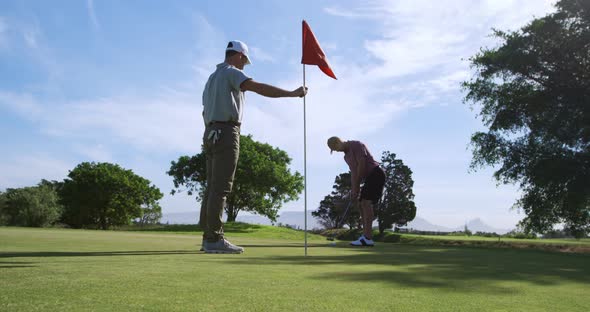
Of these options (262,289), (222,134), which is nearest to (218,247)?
(222,134)

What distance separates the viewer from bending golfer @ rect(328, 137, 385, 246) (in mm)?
8195

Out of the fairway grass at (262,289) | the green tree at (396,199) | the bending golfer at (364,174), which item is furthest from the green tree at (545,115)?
the green tree at (396,199)

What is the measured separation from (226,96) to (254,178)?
42071mm

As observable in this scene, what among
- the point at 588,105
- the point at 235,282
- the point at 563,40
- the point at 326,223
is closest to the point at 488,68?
the point at 563,40

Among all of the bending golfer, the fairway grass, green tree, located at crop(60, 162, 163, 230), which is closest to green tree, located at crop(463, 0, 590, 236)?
the bending golfer

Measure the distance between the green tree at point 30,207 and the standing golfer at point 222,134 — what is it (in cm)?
5473

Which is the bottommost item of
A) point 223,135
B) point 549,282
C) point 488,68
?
point 549,282

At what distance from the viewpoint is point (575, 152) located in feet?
71.9

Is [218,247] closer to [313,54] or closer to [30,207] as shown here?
[313,54]

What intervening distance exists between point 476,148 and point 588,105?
5964 millimetres

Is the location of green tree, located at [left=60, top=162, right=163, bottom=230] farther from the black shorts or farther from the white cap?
the white cap

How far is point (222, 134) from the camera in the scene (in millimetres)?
5426

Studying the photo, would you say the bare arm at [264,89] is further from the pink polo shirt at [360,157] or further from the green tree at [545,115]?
the green tree at [545,115]

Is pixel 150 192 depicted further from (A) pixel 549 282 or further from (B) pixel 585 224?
(A) pixel 549 282
